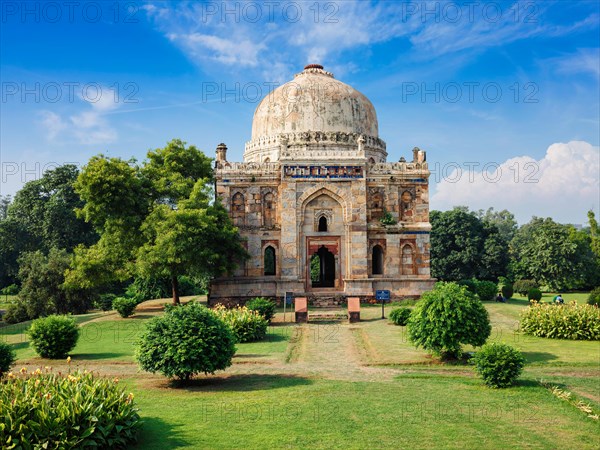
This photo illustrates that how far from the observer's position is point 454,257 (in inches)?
1635

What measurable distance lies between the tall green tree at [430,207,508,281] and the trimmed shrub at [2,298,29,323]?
29115 millimetres

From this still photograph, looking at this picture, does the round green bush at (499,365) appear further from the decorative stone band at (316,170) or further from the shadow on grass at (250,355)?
the decorative stone band at (316,170)

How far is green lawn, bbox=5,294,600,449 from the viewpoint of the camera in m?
8.62

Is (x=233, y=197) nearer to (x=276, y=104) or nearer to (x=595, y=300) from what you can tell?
(x=276, y=104)

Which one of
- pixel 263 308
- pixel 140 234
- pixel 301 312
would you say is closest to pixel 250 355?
pixel 263 308

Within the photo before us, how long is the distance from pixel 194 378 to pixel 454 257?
106 feet

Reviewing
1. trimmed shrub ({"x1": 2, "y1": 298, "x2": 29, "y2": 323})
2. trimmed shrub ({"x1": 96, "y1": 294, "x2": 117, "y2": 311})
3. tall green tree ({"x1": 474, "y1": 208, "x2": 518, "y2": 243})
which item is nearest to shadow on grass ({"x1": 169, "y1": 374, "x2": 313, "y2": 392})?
trimmed shrub ({"x1": 96, "y1": 294, "x2": 117, "y2": 311})

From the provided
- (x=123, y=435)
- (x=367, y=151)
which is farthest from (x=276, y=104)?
(x=123, y=435)

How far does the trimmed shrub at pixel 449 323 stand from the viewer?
46.8 feet

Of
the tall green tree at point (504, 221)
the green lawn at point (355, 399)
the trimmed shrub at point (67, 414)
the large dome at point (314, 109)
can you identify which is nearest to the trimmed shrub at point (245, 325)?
the green lawn at point (355, 399)

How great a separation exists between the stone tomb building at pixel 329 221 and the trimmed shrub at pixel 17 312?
11640 millimetres

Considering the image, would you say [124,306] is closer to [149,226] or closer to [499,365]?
[149,226]

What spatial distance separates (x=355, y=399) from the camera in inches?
423

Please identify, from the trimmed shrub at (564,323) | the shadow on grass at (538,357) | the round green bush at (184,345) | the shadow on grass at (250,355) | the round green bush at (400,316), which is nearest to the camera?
the round green bush at (184,345)
